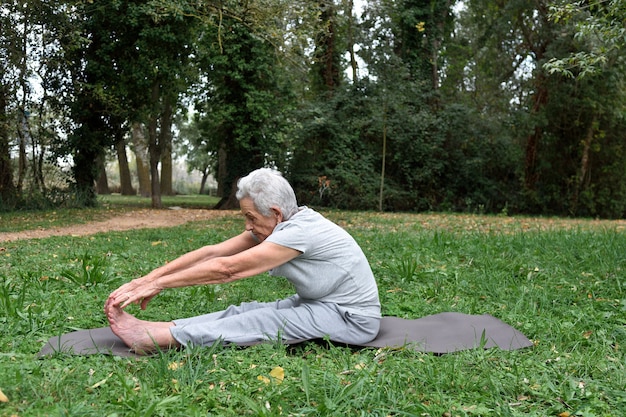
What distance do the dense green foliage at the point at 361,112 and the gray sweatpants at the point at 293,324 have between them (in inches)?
500

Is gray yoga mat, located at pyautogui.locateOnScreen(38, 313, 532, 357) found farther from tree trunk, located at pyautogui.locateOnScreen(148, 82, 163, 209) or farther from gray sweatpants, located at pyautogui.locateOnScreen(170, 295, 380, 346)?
tree trunk, located at pyautogui.locateOnScreen(148, 82, 163, 209)

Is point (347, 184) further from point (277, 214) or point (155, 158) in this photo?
point (277, 214)

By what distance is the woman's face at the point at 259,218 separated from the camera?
3.57 m

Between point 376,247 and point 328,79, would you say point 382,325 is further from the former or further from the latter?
point 328,79

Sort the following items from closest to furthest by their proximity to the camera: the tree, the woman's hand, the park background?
1. the park background
2. the woman's hand
3. the tree

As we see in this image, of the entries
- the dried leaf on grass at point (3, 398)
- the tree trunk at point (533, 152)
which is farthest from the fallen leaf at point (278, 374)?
the tree trunk at point (533, 152)

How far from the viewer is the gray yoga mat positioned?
339cm

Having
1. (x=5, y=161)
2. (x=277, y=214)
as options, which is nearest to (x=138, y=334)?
(x=277, y=214)

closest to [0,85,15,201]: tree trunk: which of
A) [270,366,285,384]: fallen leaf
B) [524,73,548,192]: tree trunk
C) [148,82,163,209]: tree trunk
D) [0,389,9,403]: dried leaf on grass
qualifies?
[148,82,163,209]: tree trunk

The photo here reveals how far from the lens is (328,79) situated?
2130 cm

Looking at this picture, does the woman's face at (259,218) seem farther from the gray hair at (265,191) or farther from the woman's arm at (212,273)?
the woman's arm at (212,273)

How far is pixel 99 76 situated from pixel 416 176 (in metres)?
10.7

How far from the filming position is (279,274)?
365cm

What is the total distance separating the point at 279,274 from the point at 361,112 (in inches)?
626
